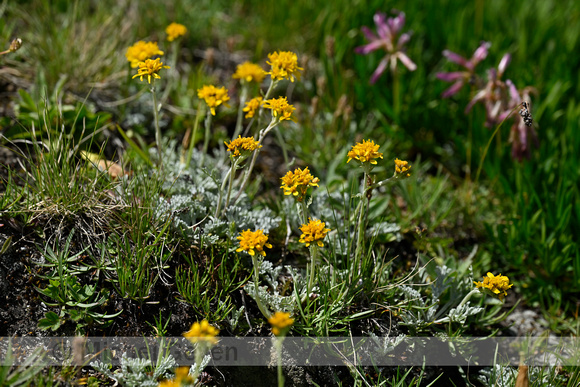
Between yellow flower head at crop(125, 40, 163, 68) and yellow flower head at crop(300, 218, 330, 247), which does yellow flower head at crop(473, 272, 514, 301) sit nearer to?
yellow flower head at crop(300, 218, 330, 247)

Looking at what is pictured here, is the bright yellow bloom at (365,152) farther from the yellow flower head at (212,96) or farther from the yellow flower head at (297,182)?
the yellow flower head at (212,96)

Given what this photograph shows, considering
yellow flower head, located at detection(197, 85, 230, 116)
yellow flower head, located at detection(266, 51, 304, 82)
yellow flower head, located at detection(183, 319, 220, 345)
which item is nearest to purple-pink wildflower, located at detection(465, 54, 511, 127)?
yellow flower head, located at detection(266, 51, 304, 82)

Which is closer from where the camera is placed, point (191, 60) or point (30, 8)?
point (30, 8)

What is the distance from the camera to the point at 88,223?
2070 millimetres


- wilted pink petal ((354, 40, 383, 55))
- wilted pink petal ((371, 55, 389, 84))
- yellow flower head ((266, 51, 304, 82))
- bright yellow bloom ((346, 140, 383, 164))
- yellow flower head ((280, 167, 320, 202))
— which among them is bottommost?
yellow flower head ((280, 167, 320, 202))

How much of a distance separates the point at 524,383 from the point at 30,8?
370 cm

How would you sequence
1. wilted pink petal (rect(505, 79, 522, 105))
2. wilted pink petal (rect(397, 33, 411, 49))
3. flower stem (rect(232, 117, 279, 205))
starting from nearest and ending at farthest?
flower stem (rect(232, 117, 279, 205)) → wilted pink petal (rect(505, 79, 522, 105)) → wilted pink petal (rect(397, 33, 411, 49))

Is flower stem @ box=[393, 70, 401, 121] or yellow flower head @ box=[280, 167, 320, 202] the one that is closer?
yellow flower head @ box=[280, 167, 320, 202]

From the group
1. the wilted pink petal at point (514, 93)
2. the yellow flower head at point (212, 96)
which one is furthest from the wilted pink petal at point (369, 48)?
the yellow flower head at point (212, 96)

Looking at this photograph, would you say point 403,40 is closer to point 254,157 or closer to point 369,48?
point 369,48

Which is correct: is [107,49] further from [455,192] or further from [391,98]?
[455,192]

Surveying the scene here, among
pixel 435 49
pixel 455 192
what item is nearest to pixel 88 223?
pixel 455 192

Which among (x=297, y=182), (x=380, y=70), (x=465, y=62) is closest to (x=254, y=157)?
(x=297, y=182)

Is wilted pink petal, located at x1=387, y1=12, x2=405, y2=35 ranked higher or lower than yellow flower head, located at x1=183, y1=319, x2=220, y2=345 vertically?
higher
